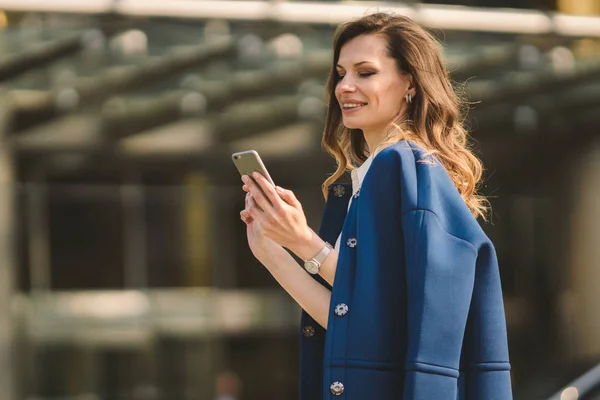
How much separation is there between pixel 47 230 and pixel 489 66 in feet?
24.1

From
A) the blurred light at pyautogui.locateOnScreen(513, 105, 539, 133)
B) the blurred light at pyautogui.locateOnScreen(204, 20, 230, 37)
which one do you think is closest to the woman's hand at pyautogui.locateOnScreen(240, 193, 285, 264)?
the blurred light at pyautogui.locateOnScreen(204, 20, 230, 37)

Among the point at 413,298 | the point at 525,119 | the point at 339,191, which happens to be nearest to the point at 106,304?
the point at 525,119

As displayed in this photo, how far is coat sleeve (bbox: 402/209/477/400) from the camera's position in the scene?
206 cm

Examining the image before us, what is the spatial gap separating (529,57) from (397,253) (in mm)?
11126

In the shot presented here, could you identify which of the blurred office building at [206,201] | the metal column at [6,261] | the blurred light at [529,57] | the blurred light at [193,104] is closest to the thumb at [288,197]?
the blurred office building at [206,201]

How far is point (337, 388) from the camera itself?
2156mm

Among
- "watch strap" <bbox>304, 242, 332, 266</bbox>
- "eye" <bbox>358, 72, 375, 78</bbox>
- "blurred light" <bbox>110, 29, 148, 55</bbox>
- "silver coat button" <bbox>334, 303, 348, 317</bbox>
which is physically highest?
"blurred light" <bbox>110, 29, 148, 55</bbox>

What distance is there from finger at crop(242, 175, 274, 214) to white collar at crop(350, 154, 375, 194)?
0.82 feet

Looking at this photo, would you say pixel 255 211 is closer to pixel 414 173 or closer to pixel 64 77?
pixel 414 173

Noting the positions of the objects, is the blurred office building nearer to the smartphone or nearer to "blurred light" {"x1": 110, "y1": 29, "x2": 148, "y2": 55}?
"blurred light" {"x1": 110, "y1": 29, "x2": 148, "y2": 55}

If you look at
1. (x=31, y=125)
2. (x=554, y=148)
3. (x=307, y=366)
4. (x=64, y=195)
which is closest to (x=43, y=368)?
(x=64, y=195)

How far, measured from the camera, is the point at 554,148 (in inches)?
745

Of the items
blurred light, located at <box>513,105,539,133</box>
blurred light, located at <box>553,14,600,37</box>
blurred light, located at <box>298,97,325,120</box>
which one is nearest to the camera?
blurred light, located at <box>553,14,600,37</box>

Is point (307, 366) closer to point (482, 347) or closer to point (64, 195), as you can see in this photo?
point (482, 347)
